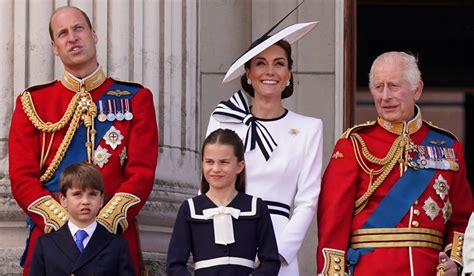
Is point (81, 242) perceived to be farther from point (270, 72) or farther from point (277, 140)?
point (270, 72)

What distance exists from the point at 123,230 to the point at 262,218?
776 mm

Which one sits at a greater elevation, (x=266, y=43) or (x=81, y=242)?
(x=266, y=43)

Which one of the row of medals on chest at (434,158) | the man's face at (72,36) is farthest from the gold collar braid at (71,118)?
the row of medals on chest at (434,158)

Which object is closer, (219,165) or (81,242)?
(219,165)

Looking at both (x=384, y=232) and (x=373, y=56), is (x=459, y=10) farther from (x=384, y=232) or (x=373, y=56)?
(x=384, y=232)

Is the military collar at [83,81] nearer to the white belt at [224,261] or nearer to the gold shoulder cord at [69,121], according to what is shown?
the gold shoulder cord at [69,121]

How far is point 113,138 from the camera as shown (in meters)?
8.92

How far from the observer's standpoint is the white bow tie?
8211 millimetres

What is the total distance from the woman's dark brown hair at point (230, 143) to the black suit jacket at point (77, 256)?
49cm

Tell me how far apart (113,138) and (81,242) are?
68 cm

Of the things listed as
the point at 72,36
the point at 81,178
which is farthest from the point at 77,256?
the point at 72,36

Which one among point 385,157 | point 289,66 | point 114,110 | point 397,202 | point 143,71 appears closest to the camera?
point 397,202

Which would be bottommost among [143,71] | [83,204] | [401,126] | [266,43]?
[83,204]

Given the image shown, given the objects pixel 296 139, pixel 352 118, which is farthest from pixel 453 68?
pixel 296 139
